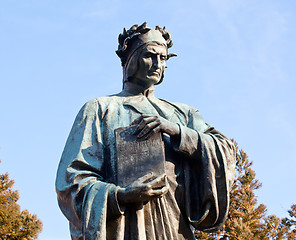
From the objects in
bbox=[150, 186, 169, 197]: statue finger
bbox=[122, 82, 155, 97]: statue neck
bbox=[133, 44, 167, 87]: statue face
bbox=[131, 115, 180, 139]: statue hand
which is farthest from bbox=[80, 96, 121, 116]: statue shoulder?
bbox=[150, 186, 169, 197]: statue finger

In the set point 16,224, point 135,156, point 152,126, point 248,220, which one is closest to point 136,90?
point 152,126

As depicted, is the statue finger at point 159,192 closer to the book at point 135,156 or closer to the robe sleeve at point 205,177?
the book at point 135,156

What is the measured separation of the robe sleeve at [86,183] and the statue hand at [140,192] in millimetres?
85

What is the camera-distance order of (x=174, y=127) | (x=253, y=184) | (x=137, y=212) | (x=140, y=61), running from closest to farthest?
(x=137, y=212) → (x=174, y=127) → (x=140, y=61) → (x=253, y=184)

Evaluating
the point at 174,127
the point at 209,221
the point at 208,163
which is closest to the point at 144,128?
the point at 174,127

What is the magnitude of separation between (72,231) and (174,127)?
1456 millimetres

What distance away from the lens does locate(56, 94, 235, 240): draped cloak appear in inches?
243

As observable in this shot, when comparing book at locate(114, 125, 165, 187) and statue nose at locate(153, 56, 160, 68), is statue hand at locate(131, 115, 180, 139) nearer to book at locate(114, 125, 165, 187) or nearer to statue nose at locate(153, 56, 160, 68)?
book at locate(114, 125, 165, 187)

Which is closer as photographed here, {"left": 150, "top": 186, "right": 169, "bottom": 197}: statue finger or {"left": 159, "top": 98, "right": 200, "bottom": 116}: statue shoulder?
{"left": 150, "top": 186, "right": 169, "bottom": 197}: statue finger

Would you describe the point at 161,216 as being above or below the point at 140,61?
below

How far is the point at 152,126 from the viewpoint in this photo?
21.6ft

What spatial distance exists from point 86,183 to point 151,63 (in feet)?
5.60

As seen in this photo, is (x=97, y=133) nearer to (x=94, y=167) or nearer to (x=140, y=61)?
(x=94, y=167)

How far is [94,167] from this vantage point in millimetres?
6551
